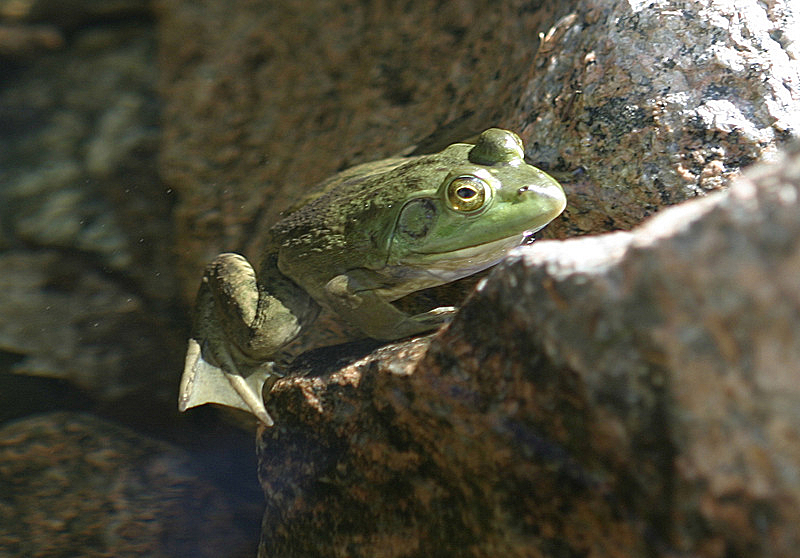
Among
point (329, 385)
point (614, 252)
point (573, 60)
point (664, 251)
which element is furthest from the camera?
point (573, 60)

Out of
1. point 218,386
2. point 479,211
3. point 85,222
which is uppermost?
point 479,211

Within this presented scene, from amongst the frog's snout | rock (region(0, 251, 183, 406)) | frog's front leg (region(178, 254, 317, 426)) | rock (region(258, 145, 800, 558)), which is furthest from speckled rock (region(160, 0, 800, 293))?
rock (region(258, 145, 800, 558))

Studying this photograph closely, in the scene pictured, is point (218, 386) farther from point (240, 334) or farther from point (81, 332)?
point (81, 332)

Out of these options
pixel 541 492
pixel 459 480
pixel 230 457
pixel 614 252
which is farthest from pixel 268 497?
pixel 614 252

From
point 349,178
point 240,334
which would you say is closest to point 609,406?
point 240,334

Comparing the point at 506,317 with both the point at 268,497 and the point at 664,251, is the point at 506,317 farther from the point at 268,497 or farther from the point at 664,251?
the point at 268,497

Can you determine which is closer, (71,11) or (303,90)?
(303,90)

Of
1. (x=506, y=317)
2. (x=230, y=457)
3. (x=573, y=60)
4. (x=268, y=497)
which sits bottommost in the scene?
(x=230, y=457)
